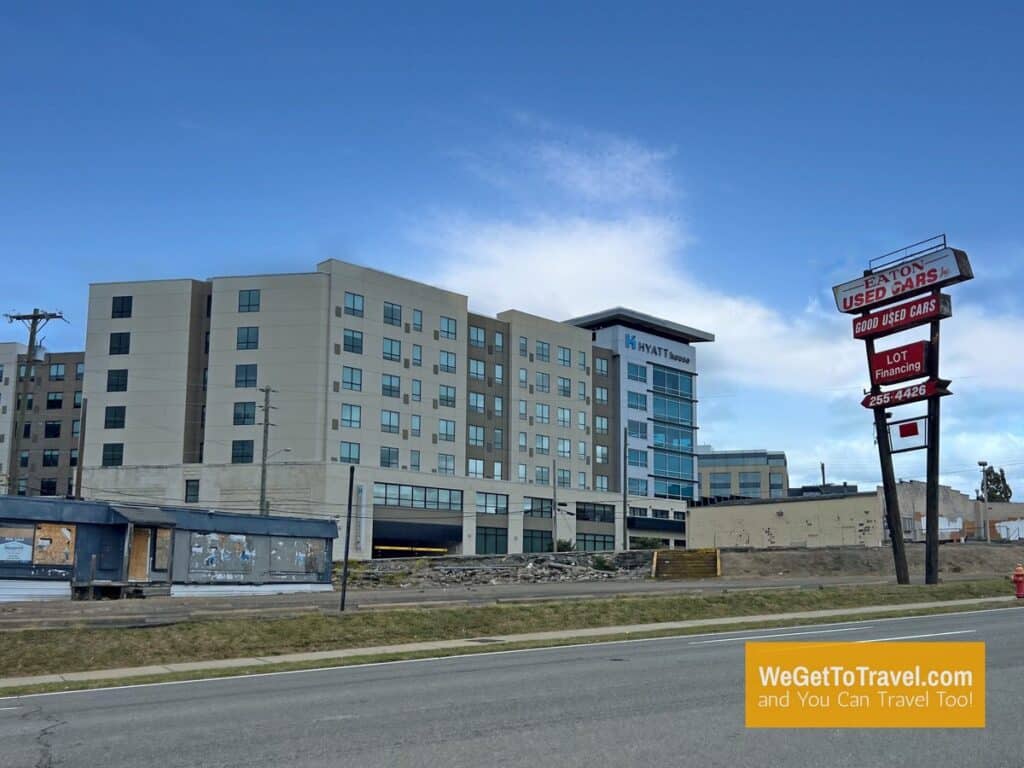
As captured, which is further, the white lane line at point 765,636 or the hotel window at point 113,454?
the hotel window at point 113,454

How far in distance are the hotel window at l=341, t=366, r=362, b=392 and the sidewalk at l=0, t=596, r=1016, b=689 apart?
51663mm

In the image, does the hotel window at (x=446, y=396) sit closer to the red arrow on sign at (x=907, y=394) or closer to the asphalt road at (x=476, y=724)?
the red arrow on sign at (x=907, y=394)

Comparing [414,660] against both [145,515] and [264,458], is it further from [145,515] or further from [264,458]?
[264,458]

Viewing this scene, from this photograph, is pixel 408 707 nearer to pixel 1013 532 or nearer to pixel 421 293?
pixel 421 293

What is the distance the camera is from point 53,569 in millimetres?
38125

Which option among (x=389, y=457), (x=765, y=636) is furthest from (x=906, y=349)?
(x=389, y=457)

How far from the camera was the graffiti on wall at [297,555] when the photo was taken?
1833 inches

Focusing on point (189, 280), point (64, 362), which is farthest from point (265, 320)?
point (64, 362)

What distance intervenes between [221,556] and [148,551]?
141 inches

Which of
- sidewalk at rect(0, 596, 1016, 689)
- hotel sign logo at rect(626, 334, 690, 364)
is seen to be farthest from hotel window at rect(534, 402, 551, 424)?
sidewalk at rect(0, 596, 1016, 689)

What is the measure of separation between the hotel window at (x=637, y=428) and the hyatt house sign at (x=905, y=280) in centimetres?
6022

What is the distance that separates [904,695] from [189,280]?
244 ft

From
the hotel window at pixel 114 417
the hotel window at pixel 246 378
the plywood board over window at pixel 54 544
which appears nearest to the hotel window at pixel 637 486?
the hotel window at pixel 246 378

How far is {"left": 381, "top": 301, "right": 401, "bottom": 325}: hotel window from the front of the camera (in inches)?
3156
